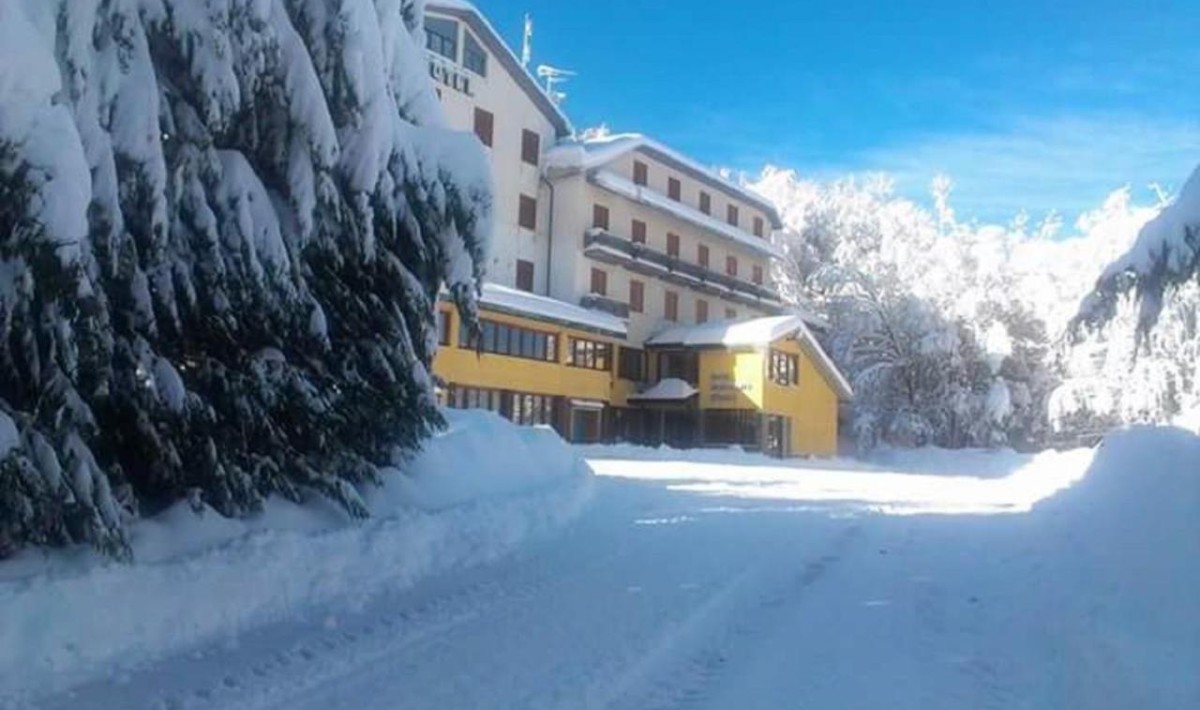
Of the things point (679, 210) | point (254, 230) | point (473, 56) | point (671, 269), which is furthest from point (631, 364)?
point (254, 230)

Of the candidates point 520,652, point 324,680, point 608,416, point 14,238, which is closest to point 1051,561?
point 520,652

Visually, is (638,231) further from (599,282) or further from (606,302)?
(606,302)

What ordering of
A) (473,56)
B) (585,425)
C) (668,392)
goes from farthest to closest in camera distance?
→ (668,392) → (585,425) → (473,56)

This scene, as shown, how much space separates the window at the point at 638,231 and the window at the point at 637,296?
1.73 meters

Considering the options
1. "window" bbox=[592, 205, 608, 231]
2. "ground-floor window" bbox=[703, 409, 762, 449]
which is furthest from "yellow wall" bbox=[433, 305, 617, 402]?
"window" bbox=[592, 205, 608, 231]

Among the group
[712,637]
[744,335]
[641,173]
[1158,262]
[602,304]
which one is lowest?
[712,637]

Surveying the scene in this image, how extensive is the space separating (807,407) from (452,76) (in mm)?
20372

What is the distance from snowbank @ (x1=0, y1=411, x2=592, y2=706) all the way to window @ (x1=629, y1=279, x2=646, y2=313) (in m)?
33.0

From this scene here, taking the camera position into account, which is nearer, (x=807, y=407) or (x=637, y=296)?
(x=637, y=296)

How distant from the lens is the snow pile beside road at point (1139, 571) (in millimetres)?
5766

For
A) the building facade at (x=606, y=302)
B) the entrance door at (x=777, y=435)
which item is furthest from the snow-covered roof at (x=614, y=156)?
the entrance door at (x=777, y=435)

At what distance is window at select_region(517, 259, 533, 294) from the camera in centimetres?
4125

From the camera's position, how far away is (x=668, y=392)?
43.0 m

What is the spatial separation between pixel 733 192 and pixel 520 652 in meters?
46.1
